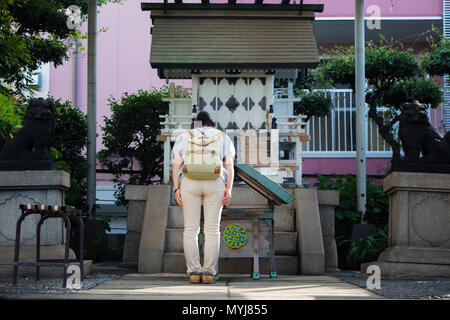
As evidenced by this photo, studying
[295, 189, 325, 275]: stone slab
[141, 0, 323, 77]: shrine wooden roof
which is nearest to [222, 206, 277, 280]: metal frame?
[295, 189, 325, 275]: stone slab

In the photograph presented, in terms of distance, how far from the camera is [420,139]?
11086 millimetres

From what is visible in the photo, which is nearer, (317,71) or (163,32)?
(163,32)

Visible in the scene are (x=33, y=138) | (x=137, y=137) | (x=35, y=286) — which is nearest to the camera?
(x=35, y=286)

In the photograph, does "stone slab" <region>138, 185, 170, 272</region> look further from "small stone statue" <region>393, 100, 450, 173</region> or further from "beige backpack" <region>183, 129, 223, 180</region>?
"small stone statue" <region>393, 100, 450, 173</region>

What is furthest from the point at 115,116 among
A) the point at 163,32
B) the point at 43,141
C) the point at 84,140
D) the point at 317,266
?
the point at 317,266

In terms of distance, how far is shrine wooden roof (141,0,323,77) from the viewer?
15828mm

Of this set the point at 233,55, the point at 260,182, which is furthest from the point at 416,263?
the point at 233,55

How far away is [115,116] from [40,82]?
6.49 metres

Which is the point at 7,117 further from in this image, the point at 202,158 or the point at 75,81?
the point at 75,81

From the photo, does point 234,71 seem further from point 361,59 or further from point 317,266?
point 317,266

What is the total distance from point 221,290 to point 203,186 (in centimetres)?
154

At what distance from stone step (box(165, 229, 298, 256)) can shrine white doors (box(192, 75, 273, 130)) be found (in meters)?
4.74

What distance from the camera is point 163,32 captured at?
16.4 m

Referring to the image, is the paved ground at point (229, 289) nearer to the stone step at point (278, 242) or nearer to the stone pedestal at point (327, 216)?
the stone step at point (278, 242)
